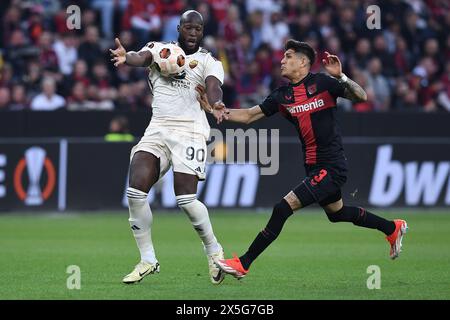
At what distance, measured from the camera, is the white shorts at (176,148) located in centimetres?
1029

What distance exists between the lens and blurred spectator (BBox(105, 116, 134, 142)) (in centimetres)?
1950

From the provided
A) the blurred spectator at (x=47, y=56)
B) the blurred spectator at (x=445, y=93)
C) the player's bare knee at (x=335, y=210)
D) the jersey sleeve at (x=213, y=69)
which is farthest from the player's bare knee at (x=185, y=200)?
the blurred spectator at (x=445, y=93)

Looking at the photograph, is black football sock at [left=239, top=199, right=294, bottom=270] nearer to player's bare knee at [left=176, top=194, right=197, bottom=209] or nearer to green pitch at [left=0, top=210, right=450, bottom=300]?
green pitch at [left=0, top=210, right=450, bottom=300]

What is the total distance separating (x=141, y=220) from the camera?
1029 cm

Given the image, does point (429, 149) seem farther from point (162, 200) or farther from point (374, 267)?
point (374, 267)

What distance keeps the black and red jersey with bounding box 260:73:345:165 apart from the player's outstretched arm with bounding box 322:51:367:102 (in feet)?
0.31

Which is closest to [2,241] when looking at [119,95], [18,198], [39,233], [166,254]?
[39,233]

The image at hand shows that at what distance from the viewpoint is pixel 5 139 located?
1938cm

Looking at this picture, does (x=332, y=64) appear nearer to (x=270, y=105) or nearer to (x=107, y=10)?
(x=270, y=105)

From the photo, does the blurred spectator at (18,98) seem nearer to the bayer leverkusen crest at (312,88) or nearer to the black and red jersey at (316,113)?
the black and red jersey at (316,113)

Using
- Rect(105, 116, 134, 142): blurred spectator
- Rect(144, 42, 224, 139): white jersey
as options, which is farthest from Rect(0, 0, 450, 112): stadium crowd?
Rect(144, 42, 224, 139): white jersey

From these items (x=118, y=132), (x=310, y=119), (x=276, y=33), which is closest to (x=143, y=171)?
(x=310, y=119)
